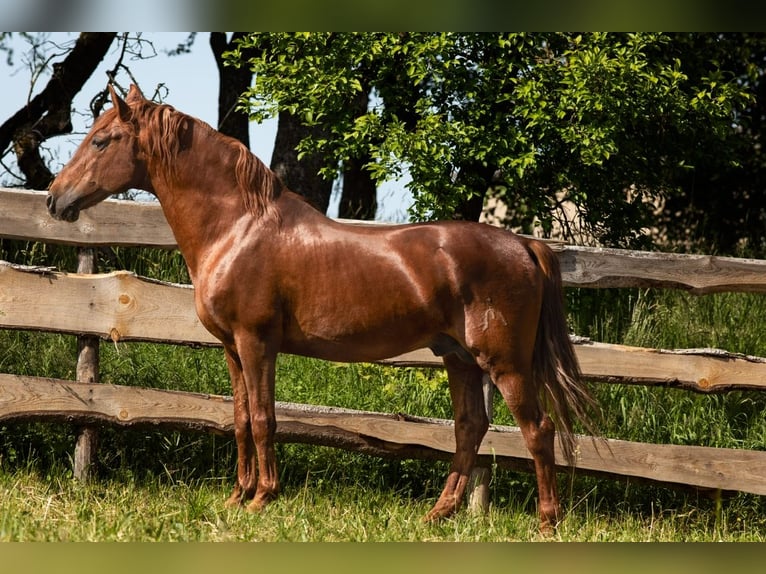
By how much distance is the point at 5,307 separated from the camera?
4.86 meters

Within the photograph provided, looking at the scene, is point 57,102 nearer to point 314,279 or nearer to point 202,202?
point 202,202

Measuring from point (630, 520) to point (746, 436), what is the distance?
1.23 metres

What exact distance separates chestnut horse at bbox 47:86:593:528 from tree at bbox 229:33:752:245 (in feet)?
4.66

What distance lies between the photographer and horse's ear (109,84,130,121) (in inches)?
150

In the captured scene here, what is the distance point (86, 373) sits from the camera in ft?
16.3

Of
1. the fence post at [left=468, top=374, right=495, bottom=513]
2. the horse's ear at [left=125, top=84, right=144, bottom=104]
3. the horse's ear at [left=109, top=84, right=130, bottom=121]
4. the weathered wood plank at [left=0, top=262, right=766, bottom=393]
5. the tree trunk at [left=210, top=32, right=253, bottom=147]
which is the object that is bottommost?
the fence post at [left=468, top=374, right=495, bottom=513]

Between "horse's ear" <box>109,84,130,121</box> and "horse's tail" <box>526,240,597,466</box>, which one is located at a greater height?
"horse's ear" <box>109,84,130,121</box>

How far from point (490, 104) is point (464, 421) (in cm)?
232

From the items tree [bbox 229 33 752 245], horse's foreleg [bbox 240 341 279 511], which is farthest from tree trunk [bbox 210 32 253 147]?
horse's foreleg [bbox 240 341 279 511]

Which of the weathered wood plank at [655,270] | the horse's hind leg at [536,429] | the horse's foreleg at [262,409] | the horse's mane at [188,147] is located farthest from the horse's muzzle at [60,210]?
the weathered wood plank at [655,270]

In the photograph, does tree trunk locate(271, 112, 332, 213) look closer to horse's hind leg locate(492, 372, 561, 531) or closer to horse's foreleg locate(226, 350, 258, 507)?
horse's foreleg locate(226, 350, 258, 507)

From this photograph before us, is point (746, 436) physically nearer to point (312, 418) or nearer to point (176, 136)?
point (312, 418)

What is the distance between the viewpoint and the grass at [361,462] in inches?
157

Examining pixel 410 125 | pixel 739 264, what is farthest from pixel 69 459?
pixel 739 264
